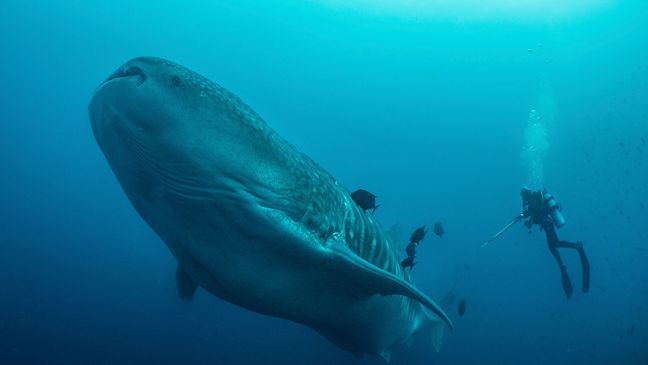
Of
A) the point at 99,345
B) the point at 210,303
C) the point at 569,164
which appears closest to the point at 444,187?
the point at 569,164

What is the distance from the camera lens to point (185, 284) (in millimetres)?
4562

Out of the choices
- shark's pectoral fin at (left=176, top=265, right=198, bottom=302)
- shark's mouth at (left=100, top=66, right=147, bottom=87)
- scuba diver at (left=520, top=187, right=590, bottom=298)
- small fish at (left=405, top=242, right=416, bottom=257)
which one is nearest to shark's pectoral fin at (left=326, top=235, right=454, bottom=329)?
shark's mouth at (left=100, top=66, right=147, bottom=87)

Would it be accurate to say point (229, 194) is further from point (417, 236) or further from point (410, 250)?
point (417, 236)

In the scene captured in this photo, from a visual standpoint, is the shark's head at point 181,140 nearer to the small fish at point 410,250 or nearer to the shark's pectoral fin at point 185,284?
the shark's pectoral fin at point 185,284

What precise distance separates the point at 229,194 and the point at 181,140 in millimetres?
463

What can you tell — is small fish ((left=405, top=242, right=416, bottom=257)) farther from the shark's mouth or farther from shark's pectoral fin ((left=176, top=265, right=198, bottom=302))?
the shark's mouth

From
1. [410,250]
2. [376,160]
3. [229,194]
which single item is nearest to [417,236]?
[410,250]

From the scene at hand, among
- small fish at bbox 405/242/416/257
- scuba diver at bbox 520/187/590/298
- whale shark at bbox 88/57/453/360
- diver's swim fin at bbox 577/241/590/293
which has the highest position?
scuba diver at bbox 520/187/590/298

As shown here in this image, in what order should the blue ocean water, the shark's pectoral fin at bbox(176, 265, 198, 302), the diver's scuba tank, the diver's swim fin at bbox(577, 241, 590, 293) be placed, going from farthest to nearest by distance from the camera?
the blue ocean water
the diver's swim fin at bbox(577, 241, 590, 293)
the diver's scuba tank
the shark's pectoral fin at bbox(176, 265, 198, 302)

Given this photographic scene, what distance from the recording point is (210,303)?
2695 centimetres

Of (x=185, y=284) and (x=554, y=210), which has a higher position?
(x=554, y=210)

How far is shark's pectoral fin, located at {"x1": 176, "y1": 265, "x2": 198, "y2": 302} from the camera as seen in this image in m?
4.47

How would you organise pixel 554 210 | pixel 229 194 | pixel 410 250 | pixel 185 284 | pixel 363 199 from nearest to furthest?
pixel 229 194
pixel 185 284
pixel 363 199
pixel 410 250
pixel 554 210

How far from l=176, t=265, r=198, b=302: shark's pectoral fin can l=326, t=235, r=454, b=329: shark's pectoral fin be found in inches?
78.9
